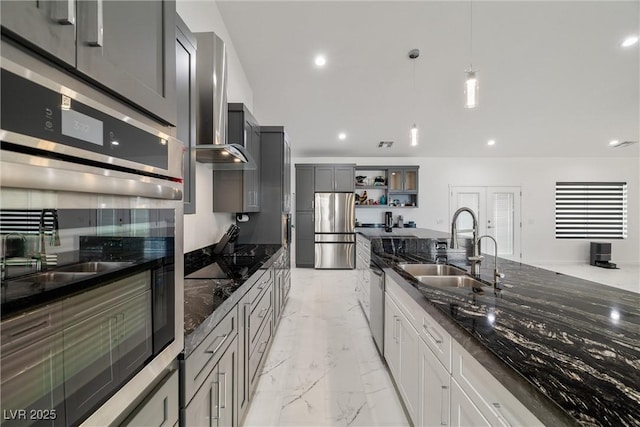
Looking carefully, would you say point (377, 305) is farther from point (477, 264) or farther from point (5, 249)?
point (5, 249)

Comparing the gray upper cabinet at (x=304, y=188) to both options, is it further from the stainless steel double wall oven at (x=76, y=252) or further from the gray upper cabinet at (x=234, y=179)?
the stainless steel double wall oven at (x=76, y=252)

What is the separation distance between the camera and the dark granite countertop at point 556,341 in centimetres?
59

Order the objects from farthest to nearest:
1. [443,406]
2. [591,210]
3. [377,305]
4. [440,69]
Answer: [591,210] → [440,69] → [377,305] → [443,406]

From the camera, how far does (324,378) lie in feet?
6.94

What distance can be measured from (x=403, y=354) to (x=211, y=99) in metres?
2.27

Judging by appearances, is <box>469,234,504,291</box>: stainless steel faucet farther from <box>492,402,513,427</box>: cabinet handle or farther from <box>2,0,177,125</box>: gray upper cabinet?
<box>2,0,177,125</box>: gray upper cabinet

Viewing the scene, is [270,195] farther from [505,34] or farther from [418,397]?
[505,34]

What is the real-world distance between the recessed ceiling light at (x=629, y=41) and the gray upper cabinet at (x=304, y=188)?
510 cm

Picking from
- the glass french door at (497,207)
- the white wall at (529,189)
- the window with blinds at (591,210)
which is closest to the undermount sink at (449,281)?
the white wall at (529,189)

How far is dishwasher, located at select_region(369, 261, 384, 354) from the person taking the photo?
2322 millimetres

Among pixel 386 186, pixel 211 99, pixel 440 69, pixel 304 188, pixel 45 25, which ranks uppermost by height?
pixel 440 69

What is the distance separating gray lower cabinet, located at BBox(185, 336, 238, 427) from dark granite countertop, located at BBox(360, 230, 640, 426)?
99 centimetres

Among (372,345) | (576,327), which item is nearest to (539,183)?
(372,345)

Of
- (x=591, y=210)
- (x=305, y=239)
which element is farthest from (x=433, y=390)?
(x=591, y=210)
